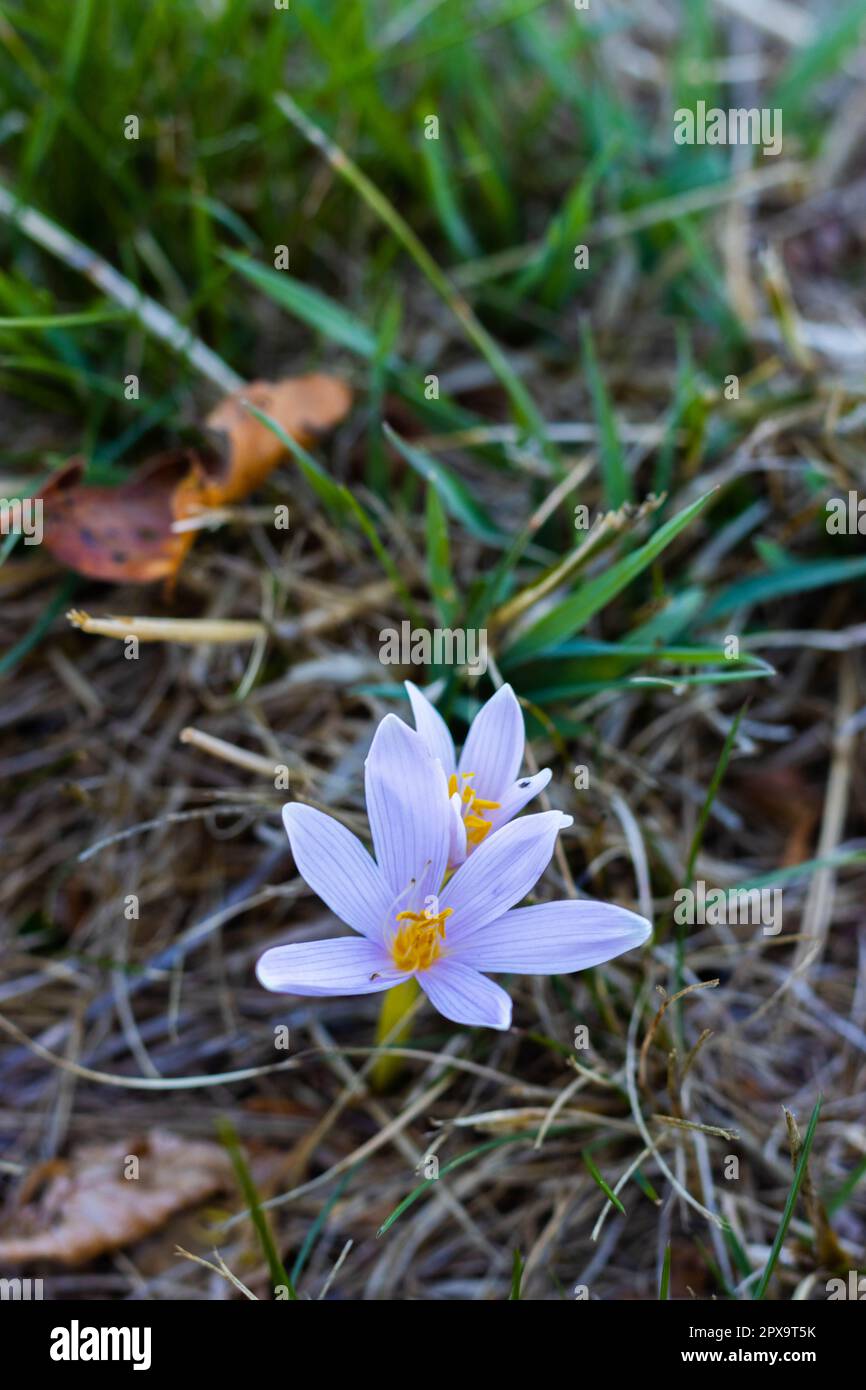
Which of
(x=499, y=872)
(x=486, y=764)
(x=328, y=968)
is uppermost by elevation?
(x=486, y=764)

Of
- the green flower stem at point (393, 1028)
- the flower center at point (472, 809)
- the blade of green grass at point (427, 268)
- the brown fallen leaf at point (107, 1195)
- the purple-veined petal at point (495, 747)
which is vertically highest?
the blade of green grass at point (427, 268)

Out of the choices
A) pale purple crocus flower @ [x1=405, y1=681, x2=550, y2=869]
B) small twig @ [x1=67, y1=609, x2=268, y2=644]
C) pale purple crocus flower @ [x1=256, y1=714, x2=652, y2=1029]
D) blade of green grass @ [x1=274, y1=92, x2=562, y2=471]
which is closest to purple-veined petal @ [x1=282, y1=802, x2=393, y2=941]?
pale purple crocus flower @ [x1=256, y1=714, x2=652, y2=1029]

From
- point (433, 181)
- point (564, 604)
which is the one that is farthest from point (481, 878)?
point (433, 181)

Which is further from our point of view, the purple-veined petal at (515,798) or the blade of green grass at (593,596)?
the blade of green grass at (593,596)

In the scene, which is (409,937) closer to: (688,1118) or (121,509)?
(688,1118)

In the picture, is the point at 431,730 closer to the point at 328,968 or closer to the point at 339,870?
the point at 339,870

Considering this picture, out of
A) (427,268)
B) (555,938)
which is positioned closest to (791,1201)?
(555,938)

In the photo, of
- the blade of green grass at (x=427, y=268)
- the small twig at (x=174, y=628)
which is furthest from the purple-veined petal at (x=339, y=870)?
the blade of green grass at (x=427, y=268)

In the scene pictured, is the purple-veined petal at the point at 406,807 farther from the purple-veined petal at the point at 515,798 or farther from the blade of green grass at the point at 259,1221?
the blade of green grass at the point at 259,1221
